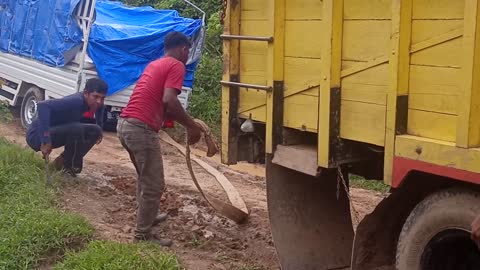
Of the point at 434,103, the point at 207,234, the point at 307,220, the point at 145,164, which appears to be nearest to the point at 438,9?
the point at 434,103

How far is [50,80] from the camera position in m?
12.6

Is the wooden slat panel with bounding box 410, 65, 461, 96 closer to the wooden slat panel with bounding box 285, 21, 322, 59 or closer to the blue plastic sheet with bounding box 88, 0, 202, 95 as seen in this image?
the wooden slat panel with bounding box 285, 21, 322, 59

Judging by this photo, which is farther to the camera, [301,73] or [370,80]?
[301,73]

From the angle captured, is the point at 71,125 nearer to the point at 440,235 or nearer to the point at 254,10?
the point at 254,10

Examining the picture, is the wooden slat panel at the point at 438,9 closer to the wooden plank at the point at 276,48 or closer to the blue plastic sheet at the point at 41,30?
the wooden plank at the point at 276,48

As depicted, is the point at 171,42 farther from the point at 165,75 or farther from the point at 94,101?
the point at 94,101

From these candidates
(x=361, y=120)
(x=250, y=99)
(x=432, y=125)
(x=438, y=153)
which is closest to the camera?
(x=438, y=153)

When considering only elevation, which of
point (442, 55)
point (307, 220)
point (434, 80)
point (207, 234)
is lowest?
point (207, 234)

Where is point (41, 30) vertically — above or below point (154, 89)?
above

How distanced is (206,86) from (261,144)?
952 cm

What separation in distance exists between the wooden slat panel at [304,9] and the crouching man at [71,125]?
12.4ft

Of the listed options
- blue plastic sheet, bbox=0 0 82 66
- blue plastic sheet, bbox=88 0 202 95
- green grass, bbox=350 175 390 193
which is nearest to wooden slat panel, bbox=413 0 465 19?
green grass, bbox=350 175 390 193

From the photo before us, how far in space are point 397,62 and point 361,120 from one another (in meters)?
0.48

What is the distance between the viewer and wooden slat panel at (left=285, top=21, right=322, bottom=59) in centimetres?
453
